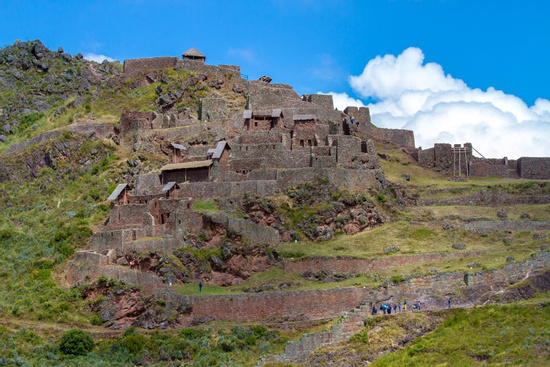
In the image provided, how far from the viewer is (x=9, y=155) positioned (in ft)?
262

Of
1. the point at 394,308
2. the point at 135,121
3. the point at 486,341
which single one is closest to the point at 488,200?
the point at 394,308

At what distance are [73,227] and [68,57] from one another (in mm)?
39176

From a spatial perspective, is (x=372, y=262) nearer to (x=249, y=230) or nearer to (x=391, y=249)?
(x=391, y=249)

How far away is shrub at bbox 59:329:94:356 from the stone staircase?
10.7 metres

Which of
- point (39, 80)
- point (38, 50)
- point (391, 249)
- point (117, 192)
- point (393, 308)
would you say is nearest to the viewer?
point (393, 308)

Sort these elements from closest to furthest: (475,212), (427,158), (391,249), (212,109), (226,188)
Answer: (391,249), (226,188), (475,212), (212,109), (427,158)

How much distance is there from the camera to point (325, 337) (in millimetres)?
47562

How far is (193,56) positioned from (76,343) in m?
42.1

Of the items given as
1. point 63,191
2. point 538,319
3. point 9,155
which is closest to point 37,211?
point 63,191

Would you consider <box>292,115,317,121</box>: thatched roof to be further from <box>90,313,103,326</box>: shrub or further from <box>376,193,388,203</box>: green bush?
<box>90,313,103,326</box>: shrub

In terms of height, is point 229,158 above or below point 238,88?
below

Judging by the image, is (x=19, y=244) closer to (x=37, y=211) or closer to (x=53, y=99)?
(x=37, y=211)

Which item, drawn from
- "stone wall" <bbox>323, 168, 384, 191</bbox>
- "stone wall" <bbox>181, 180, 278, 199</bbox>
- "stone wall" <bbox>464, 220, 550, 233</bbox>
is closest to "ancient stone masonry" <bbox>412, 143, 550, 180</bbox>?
"stone wall" <bbox>323, 168, 384, 191</bbox>

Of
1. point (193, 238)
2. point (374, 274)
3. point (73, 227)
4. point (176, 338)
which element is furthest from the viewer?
point (73, 227)
